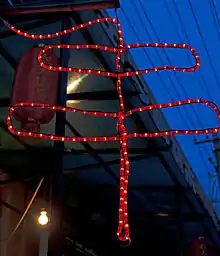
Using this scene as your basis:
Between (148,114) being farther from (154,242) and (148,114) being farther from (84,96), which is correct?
(154,242)

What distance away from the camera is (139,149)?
7.62 meters

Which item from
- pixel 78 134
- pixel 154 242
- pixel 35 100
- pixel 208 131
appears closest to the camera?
pixel 208 131

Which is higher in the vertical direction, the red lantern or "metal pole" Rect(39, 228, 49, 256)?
the red lantern

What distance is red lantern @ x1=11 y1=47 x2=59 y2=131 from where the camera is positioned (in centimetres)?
434

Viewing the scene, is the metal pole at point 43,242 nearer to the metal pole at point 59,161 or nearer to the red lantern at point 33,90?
the metal pole at point 59,161

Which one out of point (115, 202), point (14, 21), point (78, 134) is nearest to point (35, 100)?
point (14, 21)

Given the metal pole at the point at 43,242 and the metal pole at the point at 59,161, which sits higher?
the metal pole at the point at 59,161

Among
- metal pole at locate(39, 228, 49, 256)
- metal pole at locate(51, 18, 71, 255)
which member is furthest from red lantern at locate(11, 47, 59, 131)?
metal pole at locate(39, 228, 49, 256)

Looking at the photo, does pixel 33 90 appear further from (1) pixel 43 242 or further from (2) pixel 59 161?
(1) pixel 43 242

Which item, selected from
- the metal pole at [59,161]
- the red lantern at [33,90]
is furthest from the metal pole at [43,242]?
the red lantern at [33,90]

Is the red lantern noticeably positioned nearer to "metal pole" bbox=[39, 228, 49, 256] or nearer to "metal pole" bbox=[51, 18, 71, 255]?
"metal pole" bbox=[51, 18, 71, 255]

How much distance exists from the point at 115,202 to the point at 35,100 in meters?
6.87

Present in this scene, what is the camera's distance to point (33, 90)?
172 inches

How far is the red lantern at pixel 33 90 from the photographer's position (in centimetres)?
434
